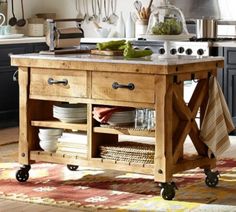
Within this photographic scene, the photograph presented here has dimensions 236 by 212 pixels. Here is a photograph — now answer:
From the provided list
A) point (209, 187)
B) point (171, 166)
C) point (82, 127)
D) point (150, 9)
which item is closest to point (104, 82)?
point (82, 127)

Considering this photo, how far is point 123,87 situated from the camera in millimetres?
4793

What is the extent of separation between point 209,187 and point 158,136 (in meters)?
0.66

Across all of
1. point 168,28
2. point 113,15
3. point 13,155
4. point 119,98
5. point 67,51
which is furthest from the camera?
Result: point 113,15

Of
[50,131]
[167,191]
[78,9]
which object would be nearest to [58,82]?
[50,131]

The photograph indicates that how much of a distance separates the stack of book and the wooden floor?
0.62 metres

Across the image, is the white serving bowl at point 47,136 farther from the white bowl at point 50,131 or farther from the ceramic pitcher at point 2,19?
the ceramic pitcher at point 2,19

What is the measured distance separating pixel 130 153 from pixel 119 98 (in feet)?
1.27

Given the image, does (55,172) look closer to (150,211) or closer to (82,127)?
(82,127)

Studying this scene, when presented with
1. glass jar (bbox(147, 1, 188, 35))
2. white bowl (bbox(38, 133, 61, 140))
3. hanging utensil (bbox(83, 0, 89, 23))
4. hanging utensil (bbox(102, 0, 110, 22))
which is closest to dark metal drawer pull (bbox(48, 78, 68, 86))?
white bowl (bbox(38, 133, 61, 140))

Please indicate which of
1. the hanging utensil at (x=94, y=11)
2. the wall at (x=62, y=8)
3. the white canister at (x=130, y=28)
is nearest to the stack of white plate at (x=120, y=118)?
the white canister at (x=130, y=28)

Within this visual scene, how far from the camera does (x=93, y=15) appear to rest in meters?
8.62

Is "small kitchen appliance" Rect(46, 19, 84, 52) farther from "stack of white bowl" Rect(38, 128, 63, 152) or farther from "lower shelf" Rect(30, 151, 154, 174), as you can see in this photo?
"lower shelf" Rect(30, 151, 154, 174)

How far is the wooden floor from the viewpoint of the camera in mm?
4570

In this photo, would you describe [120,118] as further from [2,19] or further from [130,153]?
[2,19]
